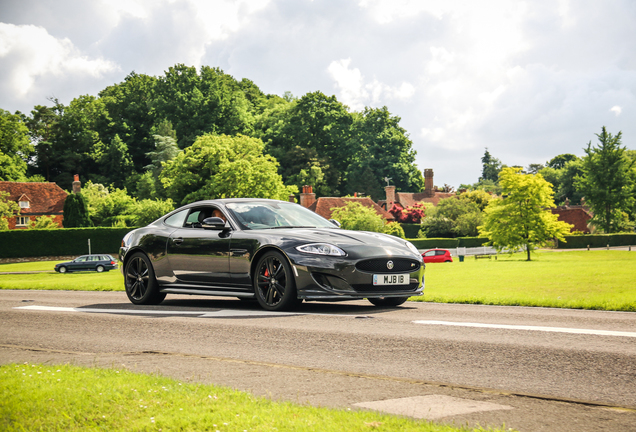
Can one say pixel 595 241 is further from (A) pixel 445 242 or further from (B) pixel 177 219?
(B) pixel 177 219

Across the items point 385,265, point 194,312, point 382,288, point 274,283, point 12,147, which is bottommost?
point 194,312

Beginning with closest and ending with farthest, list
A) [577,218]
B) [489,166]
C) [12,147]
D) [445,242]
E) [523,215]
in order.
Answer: [523,215] < [445,242] < [12,147] < [577,218] < [489,166]

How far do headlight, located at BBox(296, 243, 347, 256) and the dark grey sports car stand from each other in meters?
0.01

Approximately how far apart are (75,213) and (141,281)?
5527 cm

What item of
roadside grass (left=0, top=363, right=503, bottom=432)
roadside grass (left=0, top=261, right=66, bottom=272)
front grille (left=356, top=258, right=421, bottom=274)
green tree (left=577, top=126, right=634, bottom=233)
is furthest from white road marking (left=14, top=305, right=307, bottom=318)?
green tree (left=577, top=126, right=634, bottom=233)

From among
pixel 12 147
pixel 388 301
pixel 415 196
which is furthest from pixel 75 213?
pixel 388 301

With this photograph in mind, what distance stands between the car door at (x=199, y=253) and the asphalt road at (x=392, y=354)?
Result: 53cm

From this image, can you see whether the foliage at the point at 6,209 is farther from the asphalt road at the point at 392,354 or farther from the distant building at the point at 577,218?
the distant building at the point at 577,218

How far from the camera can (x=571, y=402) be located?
4.18 meters

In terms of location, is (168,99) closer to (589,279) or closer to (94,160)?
(94,160)

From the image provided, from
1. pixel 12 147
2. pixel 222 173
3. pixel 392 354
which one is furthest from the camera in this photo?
pixel 12 147

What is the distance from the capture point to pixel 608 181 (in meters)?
87.2

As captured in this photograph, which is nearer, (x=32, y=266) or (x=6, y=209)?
(x=32, y=266)

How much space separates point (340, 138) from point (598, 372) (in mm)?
98000
